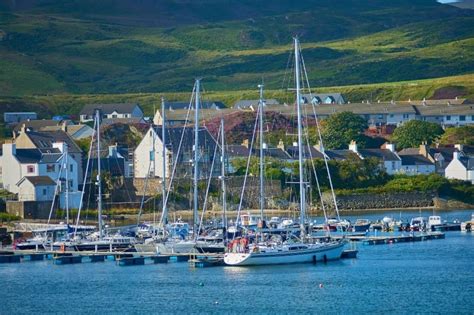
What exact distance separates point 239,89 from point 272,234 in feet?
431

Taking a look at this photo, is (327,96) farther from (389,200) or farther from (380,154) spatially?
(389,200)

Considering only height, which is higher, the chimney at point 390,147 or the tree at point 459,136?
the tree at point 459,136

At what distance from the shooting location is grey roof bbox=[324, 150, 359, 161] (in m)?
109

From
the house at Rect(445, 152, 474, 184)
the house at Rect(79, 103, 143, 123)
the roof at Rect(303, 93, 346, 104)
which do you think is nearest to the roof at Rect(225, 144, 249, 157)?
the house at Rect(445, 152, 474, 184)

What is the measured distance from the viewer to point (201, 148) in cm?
9094

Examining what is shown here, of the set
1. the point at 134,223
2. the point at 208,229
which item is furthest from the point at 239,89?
the point at 208,229

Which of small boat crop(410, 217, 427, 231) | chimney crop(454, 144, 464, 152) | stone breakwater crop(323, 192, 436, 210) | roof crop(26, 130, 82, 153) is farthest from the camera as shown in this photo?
chimney crop(454, 144, 464, 152)

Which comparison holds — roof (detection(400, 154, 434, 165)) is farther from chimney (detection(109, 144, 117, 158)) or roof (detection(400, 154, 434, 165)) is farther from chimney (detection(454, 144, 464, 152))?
chimney (detection(109, 144, 117, 158))

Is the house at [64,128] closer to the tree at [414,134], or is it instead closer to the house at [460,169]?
the tree at [414,134]

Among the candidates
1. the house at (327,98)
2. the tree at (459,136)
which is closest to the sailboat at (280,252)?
the tree at (459,136)

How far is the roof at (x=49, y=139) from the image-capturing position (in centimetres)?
9412

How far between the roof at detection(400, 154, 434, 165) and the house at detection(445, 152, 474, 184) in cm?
252

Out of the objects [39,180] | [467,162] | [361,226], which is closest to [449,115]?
[467,162]

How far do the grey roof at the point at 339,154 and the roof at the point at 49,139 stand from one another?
21.9 m
